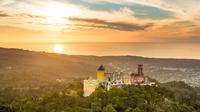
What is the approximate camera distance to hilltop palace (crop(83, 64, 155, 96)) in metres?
34.0

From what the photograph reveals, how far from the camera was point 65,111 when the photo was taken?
27500mm

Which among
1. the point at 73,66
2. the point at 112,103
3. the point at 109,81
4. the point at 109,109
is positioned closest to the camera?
the point at 109,109

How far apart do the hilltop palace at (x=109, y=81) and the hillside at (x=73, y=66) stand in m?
58.0

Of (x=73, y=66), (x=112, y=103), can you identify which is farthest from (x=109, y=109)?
(x=73, y=66)

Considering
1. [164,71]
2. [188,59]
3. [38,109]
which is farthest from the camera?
[188,59]

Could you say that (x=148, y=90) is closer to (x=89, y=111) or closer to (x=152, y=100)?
(x=152, y=100)

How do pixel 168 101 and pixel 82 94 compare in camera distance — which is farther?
pixel 82 94

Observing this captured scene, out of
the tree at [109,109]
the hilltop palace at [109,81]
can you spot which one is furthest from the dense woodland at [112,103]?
the hilltop palace at [109,81]

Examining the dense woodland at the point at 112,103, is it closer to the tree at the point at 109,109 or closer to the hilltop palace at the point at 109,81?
the tree at the point at 109,109

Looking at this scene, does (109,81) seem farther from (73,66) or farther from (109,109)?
(73,66)

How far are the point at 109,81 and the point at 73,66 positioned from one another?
9014cm

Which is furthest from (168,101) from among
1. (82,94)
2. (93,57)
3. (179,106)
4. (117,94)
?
(93,57)

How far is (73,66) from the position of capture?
124188 millimetres

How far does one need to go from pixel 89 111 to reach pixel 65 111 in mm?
1932
